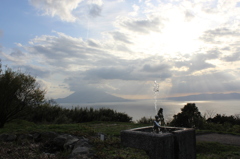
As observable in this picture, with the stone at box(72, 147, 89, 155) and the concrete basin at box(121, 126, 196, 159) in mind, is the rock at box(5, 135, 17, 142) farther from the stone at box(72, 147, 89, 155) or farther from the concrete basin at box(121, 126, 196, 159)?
the concrete basin at box(121, 126, 196, 159)

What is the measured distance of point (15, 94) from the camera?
1159 cm

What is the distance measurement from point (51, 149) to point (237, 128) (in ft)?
34.1

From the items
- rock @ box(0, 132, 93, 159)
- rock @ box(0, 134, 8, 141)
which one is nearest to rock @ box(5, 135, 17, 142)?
rock @ box(0, 132, 93, 159)

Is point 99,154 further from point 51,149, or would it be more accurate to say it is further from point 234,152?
point 234,152

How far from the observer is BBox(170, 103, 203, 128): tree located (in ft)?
40.9

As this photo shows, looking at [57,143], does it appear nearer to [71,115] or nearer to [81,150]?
[81,150]

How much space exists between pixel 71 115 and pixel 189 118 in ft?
31.0

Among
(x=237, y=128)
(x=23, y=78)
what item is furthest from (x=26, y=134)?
(x=237, y=128)

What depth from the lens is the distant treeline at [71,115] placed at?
1530 centimetres

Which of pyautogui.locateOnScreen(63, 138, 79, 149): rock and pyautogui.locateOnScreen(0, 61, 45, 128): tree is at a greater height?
pyautogui.locateOnScreen(0, 61, 45, 128): tree

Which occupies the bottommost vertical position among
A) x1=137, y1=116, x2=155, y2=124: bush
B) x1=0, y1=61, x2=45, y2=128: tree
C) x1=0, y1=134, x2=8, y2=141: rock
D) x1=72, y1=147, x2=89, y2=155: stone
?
x1=72, y1=147, x2=89, y2=155: stone

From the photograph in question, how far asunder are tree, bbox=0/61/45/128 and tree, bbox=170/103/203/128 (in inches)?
355

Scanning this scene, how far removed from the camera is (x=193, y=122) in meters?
12.6

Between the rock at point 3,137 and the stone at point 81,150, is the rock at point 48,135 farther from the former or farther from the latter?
the stone at point 81,150
